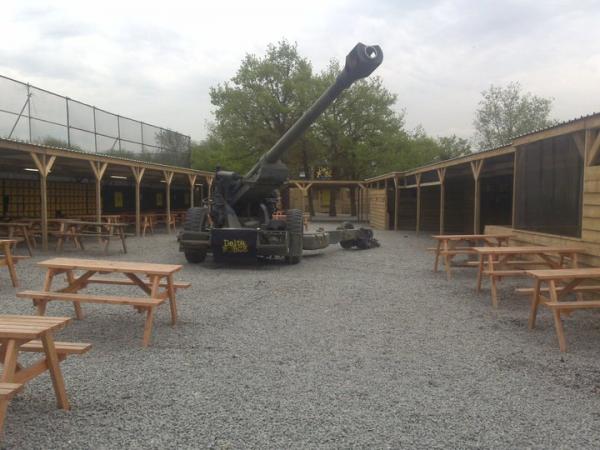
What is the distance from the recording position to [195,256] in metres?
9.88

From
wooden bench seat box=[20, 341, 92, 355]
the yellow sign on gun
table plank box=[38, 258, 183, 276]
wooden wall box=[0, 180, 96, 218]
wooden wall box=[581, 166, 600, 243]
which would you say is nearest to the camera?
wooden bench seat box=[20, 341, 92, 355]

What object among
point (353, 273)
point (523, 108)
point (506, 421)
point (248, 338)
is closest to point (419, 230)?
point (353, 273)

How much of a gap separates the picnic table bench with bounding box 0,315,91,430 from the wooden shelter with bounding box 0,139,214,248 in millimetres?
8979

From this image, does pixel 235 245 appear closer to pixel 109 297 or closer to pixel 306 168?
pixel 109 297

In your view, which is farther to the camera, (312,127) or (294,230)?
(312,127)

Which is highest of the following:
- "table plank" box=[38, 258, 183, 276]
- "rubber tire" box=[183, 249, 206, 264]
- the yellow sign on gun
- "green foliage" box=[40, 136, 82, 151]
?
"green foliage" box=[40, 136, 82, 151]

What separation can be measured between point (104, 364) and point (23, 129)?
1355 centimetres

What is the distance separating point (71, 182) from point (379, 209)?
13663 millimetres

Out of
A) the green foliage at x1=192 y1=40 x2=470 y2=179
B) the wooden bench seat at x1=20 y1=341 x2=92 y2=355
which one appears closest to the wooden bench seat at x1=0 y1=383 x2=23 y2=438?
the wooden bench seat at x1=20 y1=341 x2=92 y2=355

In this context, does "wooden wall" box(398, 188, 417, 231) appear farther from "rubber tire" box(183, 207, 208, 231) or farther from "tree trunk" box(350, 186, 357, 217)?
"rubber tire" box(183, 207, 208, 231)

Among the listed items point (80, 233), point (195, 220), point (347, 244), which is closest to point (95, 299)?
point (195, 220)

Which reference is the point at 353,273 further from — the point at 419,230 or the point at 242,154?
the point at 242,154

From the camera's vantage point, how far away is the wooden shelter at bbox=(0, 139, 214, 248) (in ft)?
39.2

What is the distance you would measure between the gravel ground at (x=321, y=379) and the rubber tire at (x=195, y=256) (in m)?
3.37
